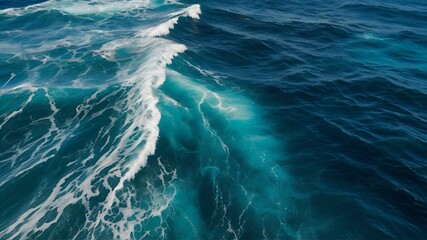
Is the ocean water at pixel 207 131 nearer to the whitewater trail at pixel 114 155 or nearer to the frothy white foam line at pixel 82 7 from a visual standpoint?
the whitewater trail at pixel 114 155

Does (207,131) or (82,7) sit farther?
(82,7)

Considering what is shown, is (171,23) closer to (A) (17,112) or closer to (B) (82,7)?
(B) (82,7)

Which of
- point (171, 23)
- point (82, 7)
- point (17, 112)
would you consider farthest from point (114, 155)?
point (82, 7)

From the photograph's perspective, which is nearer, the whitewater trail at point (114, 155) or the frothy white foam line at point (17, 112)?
the whitewater trail at point (114, 155)

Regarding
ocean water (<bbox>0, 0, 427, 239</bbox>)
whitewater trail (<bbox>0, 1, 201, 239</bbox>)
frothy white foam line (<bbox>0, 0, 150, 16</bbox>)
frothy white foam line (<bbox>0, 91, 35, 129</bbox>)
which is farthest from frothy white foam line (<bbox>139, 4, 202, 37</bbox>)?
frothy white foam line (<bbox>0, 91, 35, 129</bbox>)

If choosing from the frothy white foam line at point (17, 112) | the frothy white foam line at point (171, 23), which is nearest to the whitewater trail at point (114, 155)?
the frothy white foam line at point (17, 112)

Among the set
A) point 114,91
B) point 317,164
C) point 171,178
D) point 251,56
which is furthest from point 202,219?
point 251,56

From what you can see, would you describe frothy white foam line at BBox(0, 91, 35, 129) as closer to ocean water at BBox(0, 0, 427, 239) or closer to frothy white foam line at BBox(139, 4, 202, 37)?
ocean water at BBox(0, 0, 427, 239)

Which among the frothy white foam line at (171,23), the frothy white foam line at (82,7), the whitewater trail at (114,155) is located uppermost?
the frothy white foam line at (82,7)
